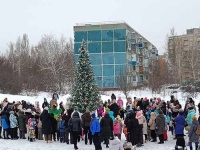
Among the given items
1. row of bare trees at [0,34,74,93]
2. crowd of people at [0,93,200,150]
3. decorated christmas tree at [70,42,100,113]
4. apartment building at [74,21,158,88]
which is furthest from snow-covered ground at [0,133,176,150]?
apartment building at [74,21,158,88]

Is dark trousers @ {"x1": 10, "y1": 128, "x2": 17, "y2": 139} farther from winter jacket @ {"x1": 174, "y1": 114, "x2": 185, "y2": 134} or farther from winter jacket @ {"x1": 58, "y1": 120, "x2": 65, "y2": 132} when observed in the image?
winter jacket @ {"x1": 174, "y1": 114, "x2": 185, "y2": 134}

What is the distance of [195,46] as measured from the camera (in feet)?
197

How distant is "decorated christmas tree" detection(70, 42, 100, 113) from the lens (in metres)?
20.1

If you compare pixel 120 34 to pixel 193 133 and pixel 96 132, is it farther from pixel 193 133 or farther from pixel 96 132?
pixel 193 133

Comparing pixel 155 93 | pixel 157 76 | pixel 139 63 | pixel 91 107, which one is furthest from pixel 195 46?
pixel 91 107

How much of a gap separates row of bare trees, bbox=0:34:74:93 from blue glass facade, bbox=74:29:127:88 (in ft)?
14.9

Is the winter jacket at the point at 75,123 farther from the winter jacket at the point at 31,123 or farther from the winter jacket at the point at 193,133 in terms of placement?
the winter jacket at the point at 193,133

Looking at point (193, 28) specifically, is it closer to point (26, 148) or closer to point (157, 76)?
point (157, 76)

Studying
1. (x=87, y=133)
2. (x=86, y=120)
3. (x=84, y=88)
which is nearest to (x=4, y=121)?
(x=87, y=133)

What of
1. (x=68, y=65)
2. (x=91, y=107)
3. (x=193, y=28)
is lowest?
(x=91, y=107)

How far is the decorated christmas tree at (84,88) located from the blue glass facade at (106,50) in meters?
36.6

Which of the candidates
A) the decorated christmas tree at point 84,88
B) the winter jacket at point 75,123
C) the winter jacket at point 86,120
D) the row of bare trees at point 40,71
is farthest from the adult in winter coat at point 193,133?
the row of bare trees at point 40,71

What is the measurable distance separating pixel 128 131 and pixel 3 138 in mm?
6987

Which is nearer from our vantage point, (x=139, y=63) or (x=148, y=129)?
(x=148, y=129)
